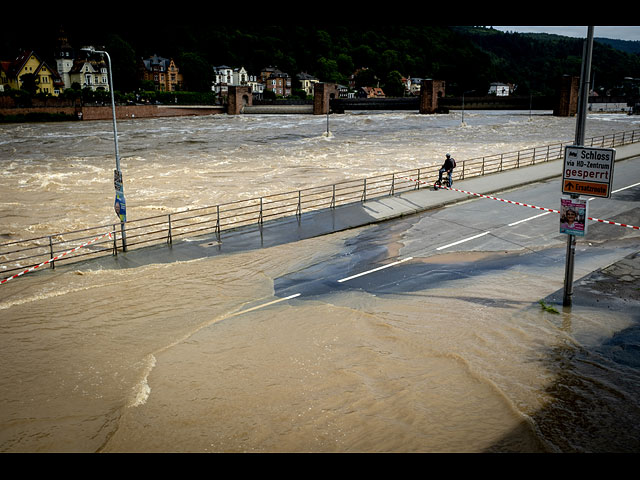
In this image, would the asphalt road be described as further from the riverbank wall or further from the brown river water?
the riverbank wall

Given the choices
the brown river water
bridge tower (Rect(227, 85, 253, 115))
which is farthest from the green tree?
the brown river water

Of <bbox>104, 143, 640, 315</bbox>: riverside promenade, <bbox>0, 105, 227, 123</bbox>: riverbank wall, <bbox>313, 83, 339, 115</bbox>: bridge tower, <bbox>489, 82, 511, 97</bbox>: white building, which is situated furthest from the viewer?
<bbox>489, 82, 511, 97</bbox>: white building

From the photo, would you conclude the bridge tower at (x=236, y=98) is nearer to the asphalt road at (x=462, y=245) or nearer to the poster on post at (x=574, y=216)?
the asphalt road at (x=462, y=245)

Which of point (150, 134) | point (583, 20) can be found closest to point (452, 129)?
point (150, 134)

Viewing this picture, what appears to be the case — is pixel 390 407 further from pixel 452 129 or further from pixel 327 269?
pixel 452 129

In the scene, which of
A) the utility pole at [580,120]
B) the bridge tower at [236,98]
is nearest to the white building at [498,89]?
the bridge tower at [236,98]

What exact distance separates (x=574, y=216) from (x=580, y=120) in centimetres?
185

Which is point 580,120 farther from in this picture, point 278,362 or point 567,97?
point 567,97

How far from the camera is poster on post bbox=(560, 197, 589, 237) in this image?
10.6 meters

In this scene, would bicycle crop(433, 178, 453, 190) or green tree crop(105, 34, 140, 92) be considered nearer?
bicycle crop(433, 178, 453, 190)

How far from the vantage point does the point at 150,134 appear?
64.8 metres

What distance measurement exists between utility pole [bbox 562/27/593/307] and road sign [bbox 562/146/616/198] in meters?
0.27

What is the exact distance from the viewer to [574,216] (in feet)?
35.3

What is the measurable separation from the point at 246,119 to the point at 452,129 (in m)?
37.4
